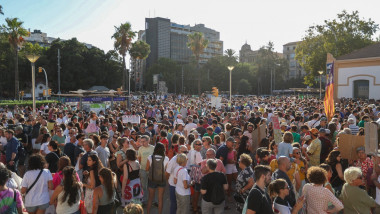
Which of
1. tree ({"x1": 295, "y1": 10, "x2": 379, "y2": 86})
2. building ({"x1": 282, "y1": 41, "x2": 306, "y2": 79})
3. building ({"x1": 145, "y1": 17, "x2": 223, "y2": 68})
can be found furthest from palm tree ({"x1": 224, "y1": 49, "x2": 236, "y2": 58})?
building ({"x1": 282, "y1": 41, "x2": 306, "y2": 79})

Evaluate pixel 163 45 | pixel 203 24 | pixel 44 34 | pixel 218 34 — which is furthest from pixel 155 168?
pixel 44 34

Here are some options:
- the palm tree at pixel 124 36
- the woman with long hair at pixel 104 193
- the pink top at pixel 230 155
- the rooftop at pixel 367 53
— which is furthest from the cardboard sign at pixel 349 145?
the palm tree at pixel 124 36

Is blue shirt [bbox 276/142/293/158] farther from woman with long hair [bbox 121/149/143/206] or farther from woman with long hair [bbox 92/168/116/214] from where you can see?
woman with long hair [bbox 92/168/116/214]

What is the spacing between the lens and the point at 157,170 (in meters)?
6.56

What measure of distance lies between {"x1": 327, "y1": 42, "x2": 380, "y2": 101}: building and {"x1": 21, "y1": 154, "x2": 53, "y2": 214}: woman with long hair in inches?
1332

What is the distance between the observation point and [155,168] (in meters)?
6.55

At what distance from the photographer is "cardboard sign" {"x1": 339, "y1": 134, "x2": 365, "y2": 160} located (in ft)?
21.7

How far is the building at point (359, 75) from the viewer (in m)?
31.8

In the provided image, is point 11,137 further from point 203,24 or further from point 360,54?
point 203,24

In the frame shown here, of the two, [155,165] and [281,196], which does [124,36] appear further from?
[281,196]

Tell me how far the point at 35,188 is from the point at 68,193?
2.19ft

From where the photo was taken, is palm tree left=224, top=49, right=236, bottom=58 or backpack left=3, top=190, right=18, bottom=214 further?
palm tree left=224, top=49, right=236, bottom=58

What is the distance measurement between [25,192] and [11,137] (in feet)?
11.8

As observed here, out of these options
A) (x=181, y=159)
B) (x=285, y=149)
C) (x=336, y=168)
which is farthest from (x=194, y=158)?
(x=336, y=168)
